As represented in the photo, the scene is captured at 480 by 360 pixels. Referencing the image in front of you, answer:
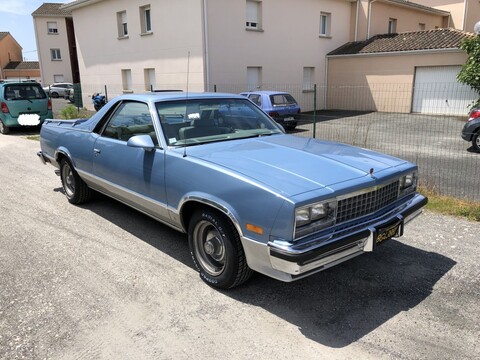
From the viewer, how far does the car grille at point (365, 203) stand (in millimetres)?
3254

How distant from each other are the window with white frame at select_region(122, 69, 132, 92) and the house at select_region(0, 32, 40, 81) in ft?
129

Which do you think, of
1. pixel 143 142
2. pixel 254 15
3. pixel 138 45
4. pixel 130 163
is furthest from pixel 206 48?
pixel 143 142

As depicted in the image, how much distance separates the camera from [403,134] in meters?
15.1

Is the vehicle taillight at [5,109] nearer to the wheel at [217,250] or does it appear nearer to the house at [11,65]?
the wheel at [217,250]

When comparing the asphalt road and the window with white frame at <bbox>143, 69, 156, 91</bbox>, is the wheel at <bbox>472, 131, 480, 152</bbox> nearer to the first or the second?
the asphalt road

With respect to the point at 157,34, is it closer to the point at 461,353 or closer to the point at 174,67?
the point at 174,67

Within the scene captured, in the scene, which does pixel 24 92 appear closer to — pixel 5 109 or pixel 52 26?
pixel 5 109

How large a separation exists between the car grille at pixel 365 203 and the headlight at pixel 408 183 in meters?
0.17

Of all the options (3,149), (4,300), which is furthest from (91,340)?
(3,149)

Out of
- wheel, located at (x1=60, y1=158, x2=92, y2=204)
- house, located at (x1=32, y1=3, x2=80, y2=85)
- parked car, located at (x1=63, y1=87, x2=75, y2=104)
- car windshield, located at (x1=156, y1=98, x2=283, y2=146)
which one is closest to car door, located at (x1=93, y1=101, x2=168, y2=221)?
car windshield, located at (x1=156, y1=98, x2=283, y2=146)

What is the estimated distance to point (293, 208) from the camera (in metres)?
2.92

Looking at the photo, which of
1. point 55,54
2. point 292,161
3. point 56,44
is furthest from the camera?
point 55,54

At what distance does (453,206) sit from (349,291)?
9.85 ft

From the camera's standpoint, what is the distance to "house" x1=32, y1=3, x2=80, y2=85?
43688 mm
